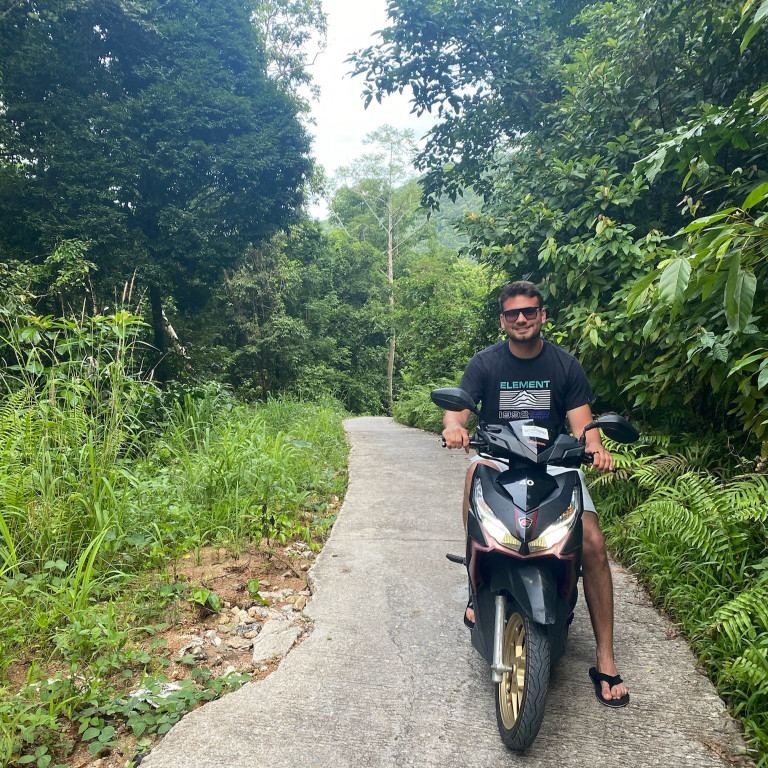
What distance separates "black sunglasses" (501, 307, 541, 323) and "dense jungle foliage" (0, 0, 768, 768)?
1.40 ft

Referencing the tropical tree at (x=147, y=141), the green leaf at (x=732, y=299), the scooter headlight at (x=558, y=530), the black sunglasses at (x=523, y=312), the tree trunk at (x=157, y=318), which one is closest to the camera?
the green leaf at (x=732, y=299)

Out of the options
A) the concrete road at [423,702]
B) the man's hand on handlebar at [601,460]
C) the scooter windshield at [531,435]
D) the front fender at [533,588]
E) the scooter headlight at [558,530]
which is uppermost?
the scooter windshield at [531,435]

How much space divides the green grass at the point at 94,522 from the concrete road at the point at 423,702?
0.99 ft

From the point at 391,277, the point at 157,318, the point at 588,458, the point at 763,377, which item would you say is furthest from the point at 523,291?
the point at 391,277

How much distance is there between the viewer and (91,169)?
10.8m

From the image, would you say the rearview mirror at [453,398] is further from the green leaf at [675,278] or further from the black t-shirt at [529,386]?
the green leaf at [675,278]

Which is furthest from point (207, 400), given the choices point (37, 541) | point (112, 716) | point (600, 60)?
point (600, 60)

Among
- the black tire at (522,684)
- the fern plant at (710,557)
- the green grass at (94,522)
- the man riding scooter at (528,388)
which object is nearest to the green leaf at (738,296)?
the man riding scooter at (528,388)

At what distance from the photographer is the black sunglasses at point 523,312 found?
2.49m

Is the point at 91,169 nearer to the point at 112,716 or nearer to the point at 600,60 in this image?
the point at 600,60

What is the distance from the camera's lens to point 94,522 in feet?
10.3

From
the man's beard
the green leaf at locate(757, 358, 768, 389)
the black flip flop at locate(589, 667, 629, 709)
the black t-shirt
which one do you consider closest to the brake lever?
the black t-shirt

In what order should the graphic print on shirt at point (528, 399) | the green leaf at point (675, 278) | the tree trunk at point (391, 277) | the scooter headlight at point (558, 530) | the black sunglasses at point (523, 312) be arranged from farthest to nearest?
the tree trunk at point (391, 277) < the graphic print on shirt at point (528, 399) < the black sunglasses at point (523, 312) < the scooter headlight at point (558, 530) < the green leaf at point (675, 278)

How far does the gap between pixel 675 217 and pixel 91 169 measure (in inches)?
427
